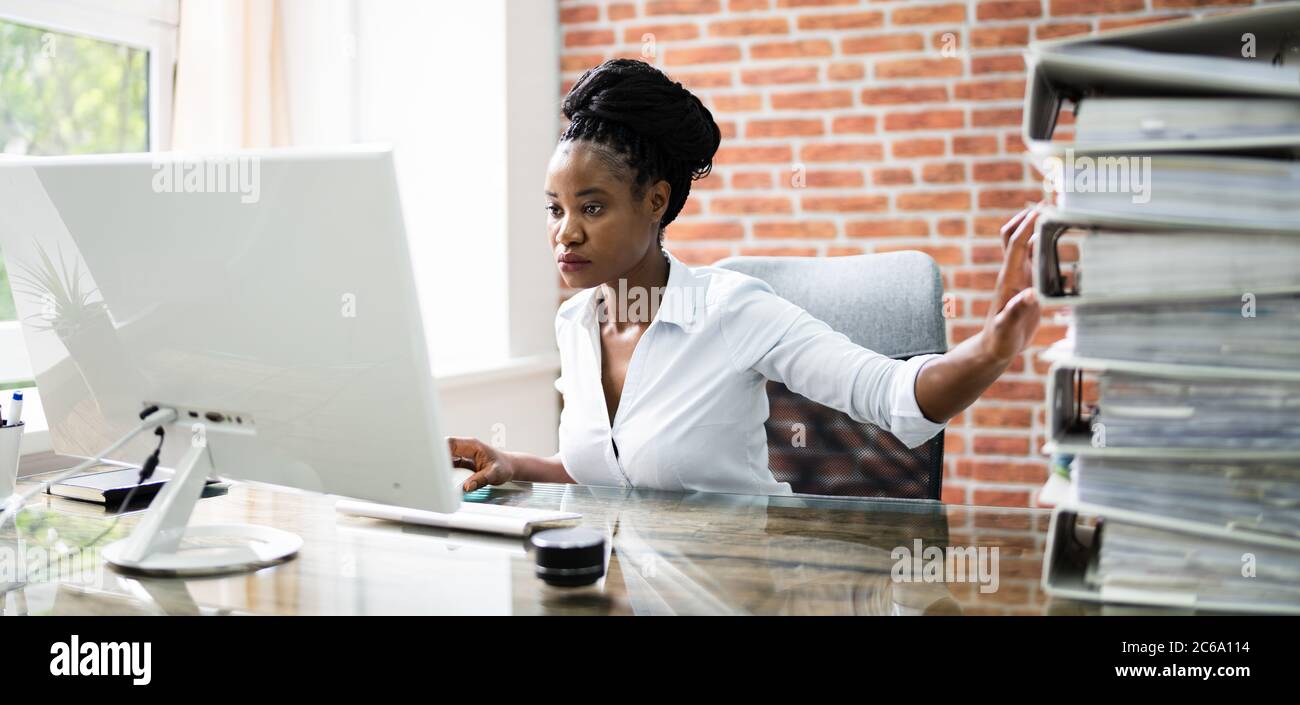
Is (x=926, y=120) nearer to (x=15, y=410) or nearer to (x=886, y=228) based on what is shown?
(x=886, y=228)

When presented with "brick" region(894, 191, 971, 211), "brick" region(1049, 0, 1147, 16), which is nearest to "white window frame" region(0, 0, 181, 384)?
"brick" region(894, 191, 971, 211)

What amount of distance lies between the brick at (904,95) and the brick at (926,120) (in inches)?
1.4

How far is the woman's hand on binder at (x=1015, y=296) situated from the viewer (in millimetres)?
1015

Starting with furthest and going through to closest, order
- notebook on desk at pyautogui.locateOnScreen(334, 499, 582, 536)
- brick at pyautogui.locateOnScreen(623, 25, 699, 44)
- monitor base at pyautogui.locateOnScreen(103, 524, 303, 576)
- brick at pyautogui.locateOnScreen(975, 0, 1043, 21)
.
→ brick at pyautogui.locateOnScreen(623, 25, 699, 44) < brick at pyautogui.locateOnScreen(975, 0, 1043, 21) < notebook on desk at pyautogui.locateOnScreen(334, 499, 582, 536) < monitor base at pyautogui.locateOnScreen(103, 524, 303, 576)

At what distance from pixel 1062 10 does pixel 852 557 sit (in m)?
2.32

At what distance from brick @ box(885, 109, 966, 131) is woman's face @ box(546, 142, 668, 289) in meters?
1.66

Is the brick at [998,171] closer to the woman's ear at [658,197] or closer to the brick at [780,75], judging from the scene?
the brick at [780,75]

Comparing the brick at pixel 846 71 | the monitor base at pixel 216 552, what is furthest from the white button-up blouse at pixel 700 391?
the brick at pixel 846 71

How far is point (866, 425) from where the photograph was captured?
5.74 ft

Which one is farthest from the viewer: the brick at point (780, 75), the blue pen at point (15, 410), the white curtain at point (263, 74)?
the brick at point (780, 75)

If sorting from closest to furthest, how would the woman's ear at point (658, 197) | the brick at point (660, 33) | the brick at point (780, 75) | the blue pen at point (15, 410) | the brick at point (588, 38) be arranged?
1. the blue pen at point (15, 410)
2. the woman's ear at point (658, 197)
3. the brick at point (780, 75)
4. the brick at point (660, 33)
5. the brick at point (588, 38)

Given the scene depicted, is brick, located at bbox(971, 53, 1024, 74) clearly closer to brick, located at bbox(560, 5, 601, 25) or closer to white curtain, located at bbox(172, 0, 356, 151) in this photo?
brick, located at bbox(560, 5, 601, 25)

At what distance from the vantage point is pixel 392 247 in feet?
2.98

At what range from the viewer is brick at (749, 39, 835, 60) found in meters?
3.08
